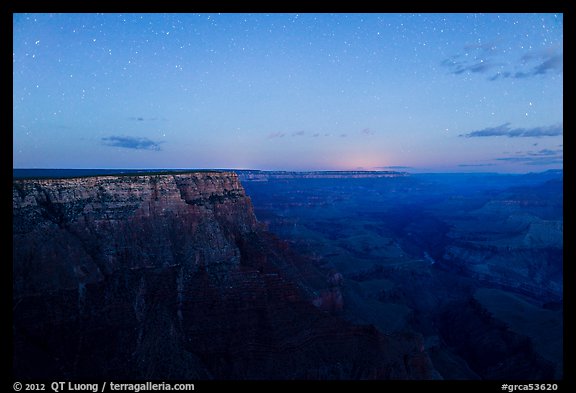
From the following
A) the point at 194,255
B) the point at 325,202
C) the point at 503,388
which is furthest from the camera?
the point at 325,202

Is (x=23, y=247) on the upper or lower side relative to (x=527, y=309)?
upper

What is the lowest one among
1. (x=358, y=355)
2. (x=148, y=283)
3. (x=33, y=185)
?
(x=358, y=355)

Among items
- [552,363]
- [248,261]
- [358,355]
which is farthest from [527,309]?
[248,261]
